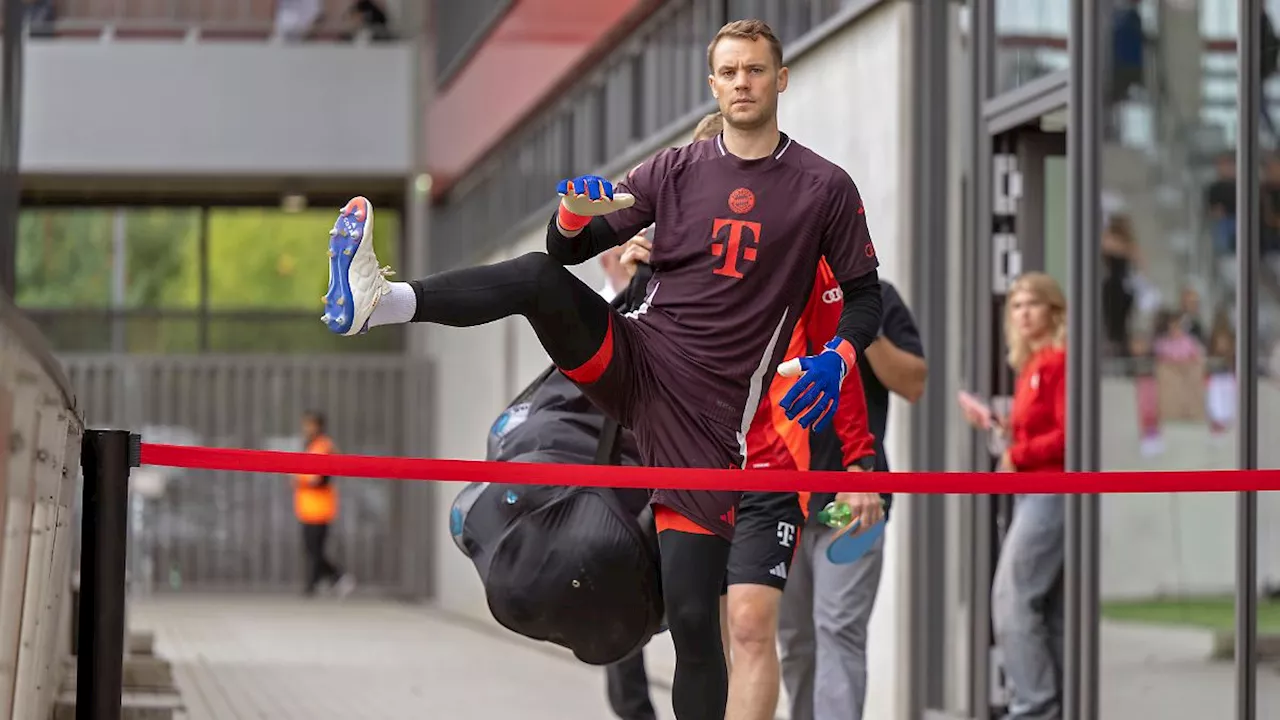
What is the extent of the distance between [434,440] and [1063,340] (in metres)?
16.5

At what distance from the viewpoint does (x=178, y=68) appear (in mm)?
23469

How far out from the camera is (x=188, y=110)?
23.6m

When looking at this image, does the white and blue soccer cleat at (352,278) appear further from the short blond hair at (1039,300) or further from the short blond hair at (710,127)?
the short blond hair at (1039,300)

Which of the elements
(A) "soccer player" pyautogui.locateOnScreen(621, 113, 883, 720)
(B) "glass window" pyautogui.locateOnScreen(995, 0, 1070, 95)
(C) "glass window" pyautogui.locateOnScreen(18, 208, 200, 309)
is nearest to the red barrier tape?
(A) "soccer player" pyautogui.locateOnScreen(621, 113, 883, 720)

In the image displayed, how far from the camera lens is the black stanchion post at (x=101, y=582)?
14.3 ft

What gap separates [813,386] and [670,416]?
0.42 meters

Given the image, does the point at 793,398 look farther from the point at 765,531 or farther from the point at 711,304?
the point at 765,531

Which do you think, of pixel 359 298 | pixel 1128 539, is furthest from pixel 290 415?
pixel 359 298

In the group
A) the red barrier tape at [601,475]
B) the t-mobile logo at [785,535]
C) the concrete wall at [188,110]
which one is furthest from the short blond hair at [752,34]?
the concrete wall at [188,110]

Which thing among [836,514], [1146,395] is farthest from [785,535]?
[1146,395]

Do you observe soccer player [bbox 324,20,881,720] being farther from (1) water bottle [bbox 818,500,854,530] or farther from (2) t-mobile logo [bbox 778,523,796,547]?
(1) water bottle [bbox 818,500,854,530]

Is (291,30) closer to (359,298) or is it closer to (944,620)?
(944,620)

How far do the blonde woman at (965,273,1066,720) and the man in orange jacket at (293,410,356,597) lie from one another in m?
14.5

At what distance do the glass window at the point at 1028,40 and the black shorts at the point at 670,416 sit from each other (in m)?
3.43
